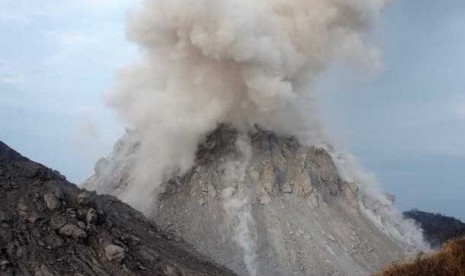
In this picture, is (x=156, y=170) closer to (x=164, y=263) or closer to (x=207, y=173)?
(x=207, y=173)

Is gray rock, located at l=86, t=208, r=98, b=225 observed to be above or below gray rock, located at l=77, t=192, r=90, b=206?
below

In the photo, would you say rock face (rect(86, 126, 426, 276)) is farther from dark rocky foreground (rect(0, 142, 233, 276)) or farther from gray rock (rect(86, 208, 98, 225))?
gray rock (rect(86, 208, 98, 225))

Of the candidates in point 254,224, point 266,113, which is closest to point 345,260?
point 254,224

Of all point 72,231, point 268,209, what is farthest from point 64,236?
point 268,209

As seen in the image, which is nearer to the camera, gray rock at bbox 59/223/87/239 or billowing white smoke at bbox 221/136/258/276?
gray rock at bbox 59/223/87/239

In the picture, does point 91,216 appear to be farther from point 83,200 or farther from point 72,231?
point 72,231

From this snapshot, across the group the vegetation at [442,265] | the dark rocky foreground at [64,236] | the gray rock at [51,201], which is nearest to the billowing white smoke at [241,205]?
the dark rocky foreground at [64,236]

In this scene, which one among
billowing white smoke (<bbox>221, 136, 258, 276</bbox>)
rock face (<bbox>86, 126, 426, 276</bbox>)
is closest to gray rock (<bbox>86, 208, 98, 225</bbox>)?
rock face (<bbox>86, 126, 426, 276</bbox>)
